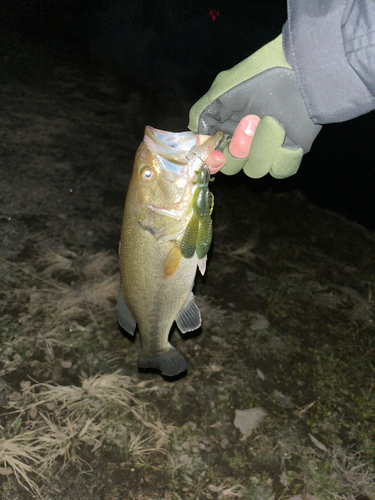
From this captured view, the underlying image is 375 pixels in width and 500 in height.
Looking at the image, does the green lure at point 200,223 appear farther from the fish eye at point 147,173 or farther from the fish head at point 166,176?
the fish eye at point 147,173

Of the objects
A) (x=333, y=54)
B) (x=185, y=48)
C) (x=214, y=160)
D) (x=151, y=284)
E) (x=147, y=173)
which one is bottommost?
(x=185, y=48)

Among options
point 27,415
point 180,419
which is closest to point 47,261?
point 27,415

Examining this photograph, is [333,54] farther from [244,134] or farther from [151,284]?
[151,284]

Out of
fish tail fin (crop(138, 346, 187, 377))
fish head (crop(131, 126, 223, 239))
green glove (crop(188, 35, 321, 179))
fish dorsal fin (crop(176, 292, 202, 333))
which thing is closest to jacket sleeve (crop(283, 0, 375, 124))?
green glove (crop(188, 35, 321, 179))

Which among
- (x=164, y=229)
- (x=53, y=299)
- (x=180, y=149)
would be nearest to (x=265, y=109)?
(x=180, y=149)

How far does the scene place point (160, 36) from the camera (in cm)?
1602

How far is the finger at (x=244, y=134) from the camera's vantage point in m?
1.96

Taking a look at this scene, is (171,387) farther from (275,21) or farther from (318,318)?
(275,21)

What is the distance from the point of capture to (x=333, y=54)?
5.60ft

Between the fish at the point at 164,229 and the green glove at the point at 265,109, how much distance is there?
0.19m

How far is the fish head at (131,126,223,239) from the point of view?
1.85 meters

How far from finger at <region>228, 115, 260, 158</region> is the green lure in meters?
0.27

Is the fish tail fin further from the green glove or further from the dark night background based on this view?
the dark night background

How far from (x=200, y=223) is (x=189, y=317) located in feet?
2.12
